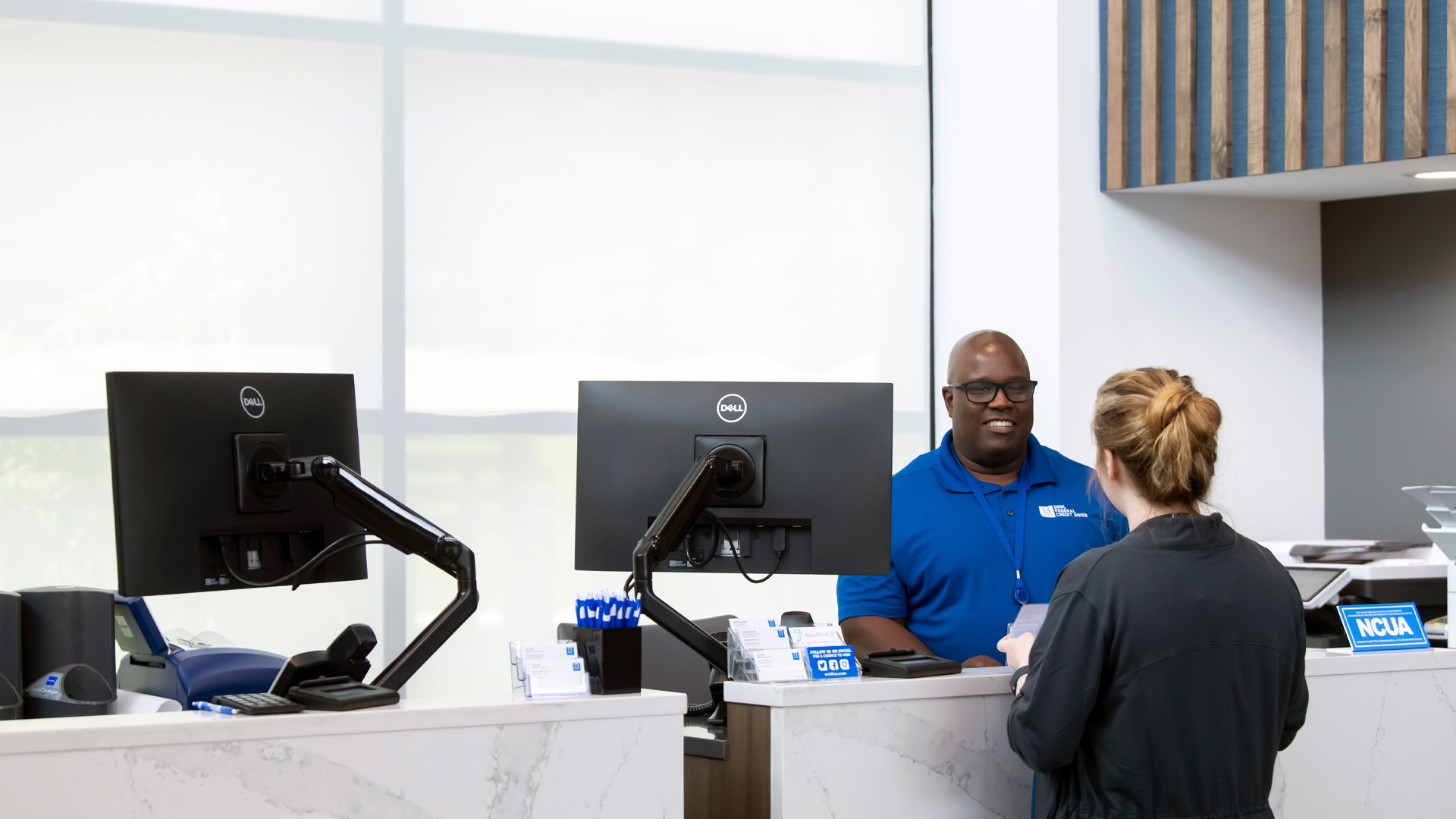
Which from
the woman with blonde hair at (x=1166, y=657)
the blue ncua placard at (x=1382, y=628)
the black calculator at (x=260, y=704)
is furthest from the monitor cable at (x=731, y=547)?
the blue ncua placard at (x=1382, y=628)

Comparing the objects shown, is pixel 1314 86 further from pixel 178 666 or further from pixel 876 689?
pixel 178 666

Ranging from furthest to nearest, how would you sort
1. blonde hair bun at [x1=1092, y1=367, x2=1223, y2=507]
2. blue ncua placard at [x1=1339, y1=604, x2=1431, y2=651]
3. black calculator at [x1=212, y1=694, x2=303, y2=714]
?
blue ncua placard at [x1=1339, y1=604, x2=1431, y2=651], blonde hair bun at [x1=1092, y1=367, x2=1223, y2=507], black calculator at [x1=212, y1=694, x2=303, y2=714]

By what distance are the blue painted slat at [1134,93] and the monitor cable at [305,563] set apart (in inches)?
122

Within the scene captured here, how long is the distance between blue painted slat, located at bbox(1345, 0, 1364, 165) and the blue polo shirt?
1.68m

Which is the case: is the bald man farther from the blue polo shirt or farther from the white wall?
the white wall

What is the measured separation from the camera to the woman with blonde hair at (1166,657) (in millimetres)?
1746

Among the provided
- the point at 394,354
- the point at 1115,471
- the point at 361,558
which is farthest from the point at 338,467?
the point at 394,354

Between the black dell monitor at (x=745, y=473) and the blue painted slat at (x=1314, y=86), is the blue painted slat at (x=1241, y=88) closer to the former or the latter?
the blue painted slat at (x=1314, y=86)

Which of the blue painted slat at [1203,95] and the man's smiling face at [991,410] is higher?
the blue painted slat at [1203,95]

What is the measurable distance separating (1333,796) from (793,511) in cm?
114

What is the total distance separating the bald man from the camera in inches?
109

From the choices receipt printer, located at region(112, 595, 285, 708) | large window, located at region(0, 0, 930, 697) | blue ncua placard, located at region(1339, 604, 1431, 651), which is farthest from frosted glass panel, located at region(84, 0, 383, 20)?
blue ncua placard, located at region(1339, 604, 1431, 651)

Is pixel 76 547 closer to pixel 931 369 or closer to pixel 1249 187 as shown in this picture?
pixel 931 369

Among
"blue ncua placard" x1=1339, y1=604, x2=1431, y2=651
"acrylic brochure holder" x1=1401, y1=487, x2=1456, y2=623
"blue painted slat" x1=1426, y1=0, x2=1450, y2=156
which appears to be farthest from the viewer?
"blue painted slat" x1=1426, y1=0, x2=1450, y2=156
